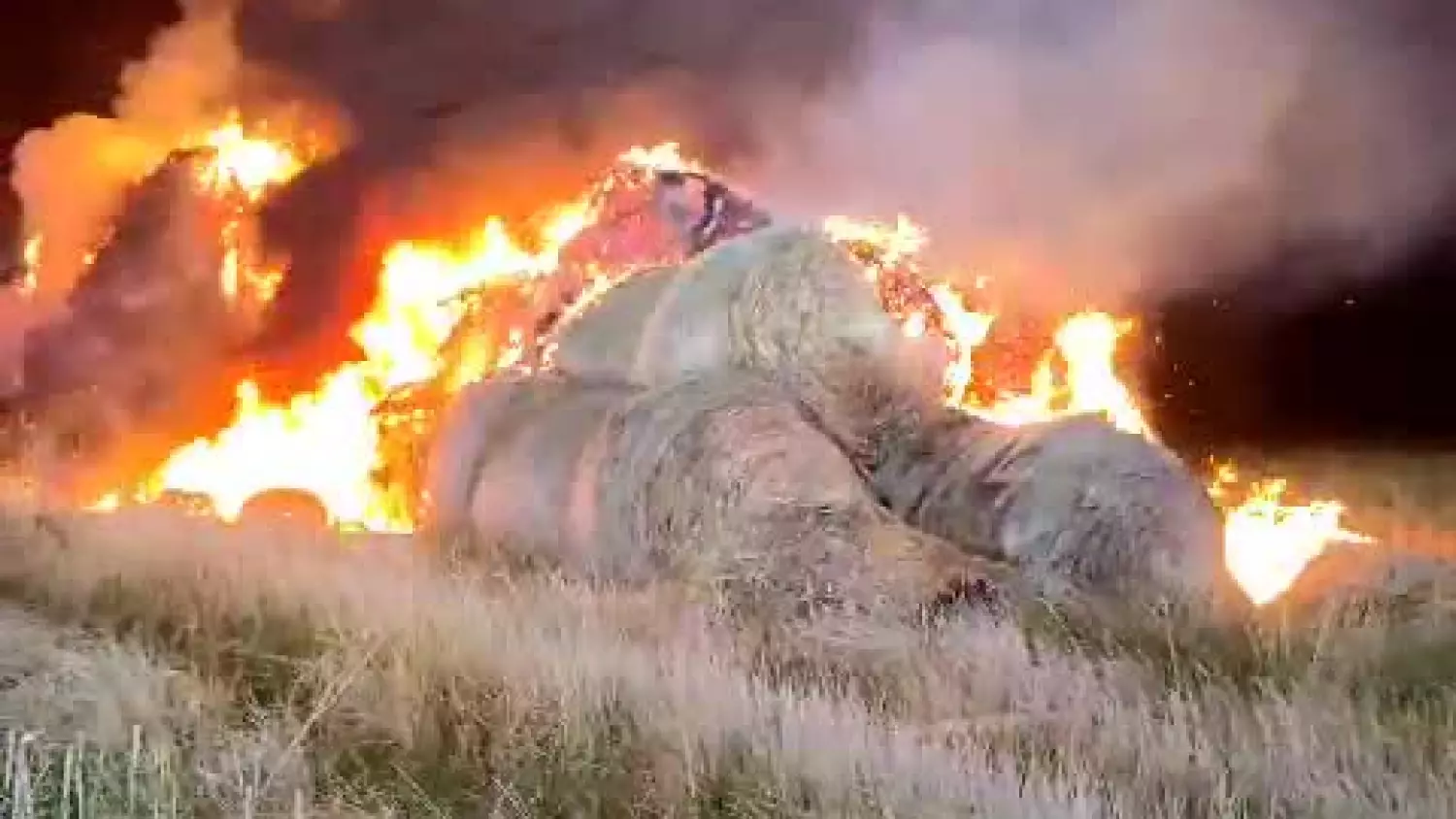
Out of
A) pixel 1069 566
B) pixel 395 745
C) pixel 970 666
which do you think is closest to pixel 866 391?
pixel 1069 566

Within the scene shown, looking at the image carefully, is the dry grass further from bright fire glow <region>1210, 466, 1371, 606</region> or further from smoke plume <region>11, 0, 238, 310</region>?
smoke plume <region>11, 0, 238, 310</region>

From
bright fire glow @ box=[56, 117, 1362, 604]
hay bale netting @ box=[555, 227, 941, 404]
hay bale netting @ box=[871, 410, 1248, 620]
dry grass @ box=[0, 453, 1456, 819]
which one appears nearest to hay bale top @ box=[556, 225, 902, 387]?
hay bale netting @ box=[555, 227, 941, 404]

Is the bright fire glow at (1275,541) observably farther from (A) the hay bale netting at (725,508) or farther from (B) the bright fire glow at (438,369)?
(A) the hay bale netting at (725,508)

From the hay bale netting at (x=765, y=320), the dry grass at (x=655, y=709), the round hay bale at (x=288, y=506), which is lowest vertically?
the dry grass at (x=655, y=709)

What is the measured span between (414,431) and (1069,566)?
5543mm

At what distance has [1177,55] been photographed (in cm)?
1234

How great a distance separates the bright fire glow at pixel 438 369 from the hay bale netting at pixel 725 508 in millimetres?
1524

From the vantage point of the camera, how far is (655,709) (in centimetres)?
500

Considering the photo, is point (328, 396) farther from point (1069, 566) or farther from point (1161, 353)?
point (1069, 566)

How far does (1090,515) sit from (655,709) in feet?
9.87

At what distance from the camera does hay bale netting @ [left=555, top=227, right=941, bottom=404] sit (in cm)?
838

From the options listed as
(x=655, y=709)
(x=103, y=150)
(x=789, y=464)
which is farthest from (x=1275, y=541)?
(x=103, y=150)

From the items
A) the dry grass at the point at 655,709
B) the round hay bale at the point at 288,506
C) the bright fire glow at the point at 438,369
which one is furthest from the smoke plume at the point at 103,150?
the dry grass at the point at 655,709

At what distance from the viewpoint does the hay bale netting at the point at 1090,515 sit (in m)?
7.48
